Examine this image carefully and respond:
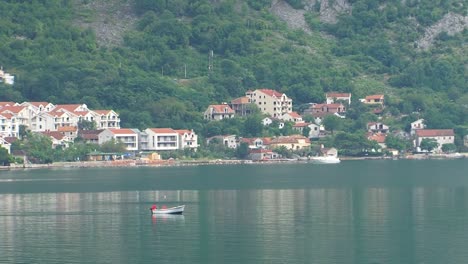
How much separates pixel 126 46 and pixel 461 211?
258 feet

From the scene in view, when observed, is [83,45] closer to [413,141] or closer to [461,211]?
[413,141]

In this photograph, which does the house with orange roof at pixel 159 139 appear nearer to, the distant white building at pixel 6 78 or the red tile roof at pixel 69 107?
the red tile roof at pixel 69 107

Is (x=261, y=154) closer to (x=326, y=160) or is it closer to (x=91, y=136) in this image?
(x=326, y=160)

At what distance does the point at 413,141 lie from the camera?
111188 mm

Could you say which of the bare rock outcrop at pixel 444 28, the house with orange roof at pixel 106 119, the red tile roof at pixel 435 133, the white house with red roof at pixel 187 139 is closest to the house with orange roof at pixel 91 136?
the house with orange roof at pixel 106 119

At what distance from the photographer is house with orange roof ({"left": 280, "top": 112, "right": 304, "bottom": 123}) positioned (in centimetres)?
11388

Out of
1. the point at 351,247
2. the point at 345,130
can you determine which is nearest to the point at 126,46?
the point at 345,130

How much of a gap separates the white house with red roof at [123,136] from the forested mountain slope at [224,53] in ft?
11.1

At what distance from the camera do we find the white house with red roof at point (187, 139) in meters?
103

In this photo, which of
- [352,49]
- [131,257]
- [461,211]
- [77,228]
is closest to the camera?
[131,257]

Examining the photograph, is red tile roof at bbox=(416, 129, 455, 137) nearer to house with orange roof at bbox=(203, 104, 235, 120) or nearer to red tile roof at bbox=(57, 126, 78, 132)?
house with orange roof at bbox=(203, 104, 235, 120)

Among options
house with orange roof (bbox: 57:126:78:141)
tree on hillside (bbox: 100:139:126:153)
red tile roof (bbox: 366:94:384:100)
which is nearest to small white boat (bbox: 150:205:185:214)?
tree on hillside (bbox: 100:139:126:153)

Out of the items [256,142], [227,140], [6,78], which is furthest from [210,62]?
[227,140]

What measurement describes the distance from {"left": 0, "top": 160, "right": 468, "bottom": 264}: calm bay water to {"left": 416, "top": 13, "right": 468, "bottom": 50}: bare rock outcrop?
59.4 m
